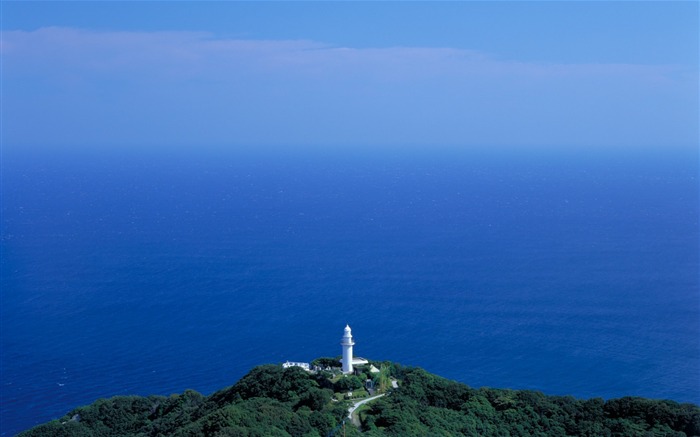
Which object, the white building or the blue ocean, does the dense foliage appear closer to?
the white building

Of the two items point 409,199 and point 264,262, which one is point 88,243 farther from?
point 409,199

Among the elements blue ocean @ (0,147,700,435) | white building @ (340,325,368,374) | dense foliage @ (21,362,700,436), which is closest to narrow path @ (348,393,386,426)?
dense foliage @ (21,362,700,436)

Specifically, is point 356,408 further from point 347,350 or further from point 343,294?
point 343,294

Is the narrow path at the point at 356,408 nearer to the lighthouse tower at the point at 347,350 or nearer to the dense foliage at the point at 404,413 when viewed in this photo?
the dense foliage at the point at 404,413

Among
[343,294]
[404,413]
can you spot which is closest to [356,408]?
[404,413]

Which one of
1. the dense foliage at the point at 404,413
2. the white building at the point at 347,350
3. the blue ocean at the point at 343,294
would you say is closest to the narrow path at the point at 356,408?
the dense foliage at the point at 404,413
